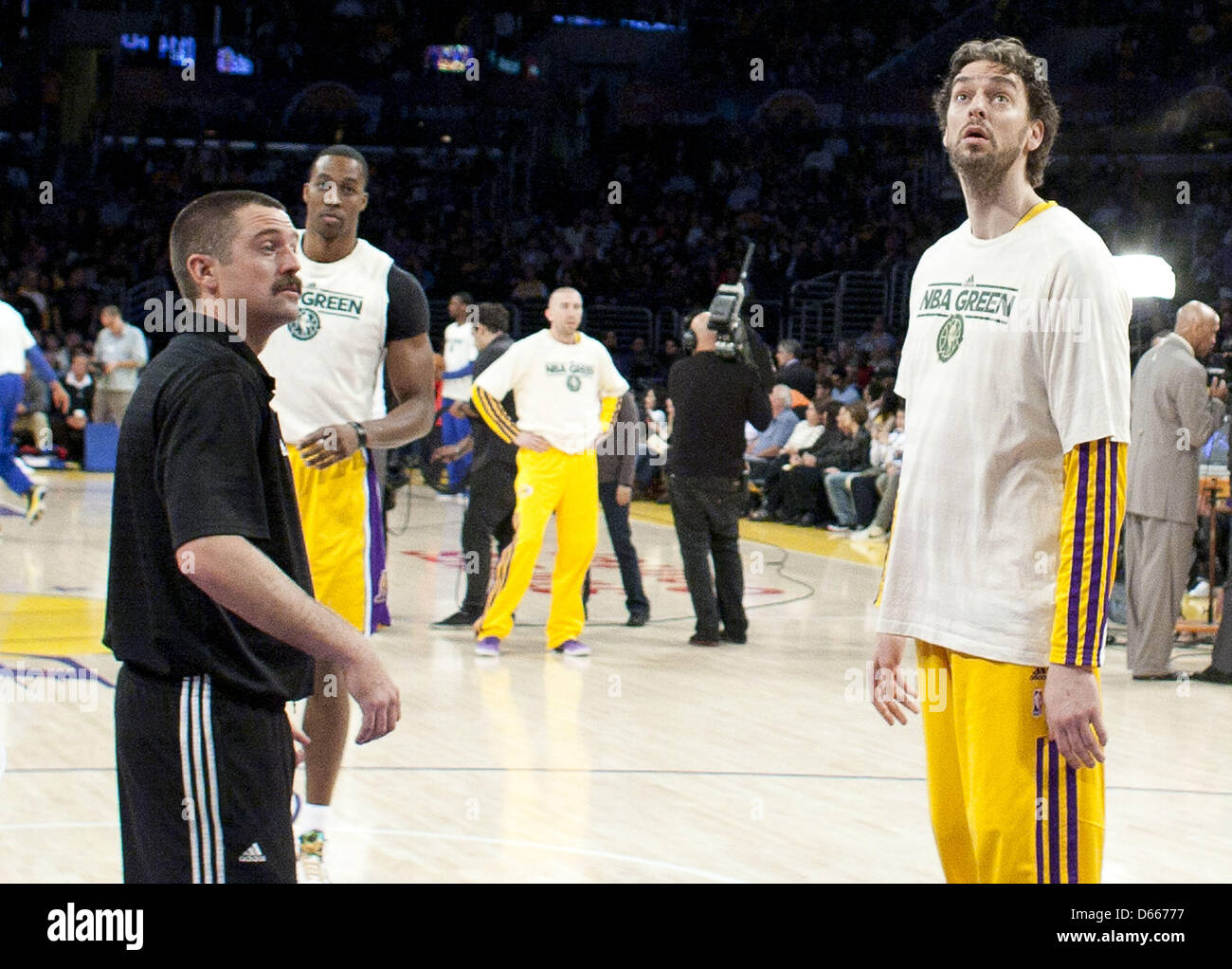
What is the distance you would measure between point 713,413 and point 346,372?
4.75m

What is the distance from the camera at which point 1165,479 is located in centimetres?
852

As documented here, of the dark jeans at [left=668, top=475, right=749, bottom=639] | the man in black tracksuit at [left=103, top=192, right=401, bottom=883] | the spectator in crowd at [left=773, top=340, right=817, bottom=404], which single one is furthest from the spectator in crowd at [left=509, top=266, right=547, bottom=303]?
the man in black tracksuit at [left=103, top=192, right=401, bottom=883]

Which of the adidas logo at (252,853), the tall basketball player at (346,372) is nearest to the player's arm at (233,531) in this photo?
the adidas logo at (252,853)

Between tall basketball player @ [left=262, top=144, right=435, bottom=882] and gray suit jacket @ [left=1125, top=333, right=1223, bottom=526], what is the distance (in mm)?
4684

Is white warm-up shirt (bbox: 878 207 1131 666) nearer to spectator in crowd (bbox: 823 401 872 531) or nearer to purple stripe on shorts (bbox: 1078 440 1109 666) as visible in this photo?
purple stripe on shorts (bbox: 1078 440 1109 666)

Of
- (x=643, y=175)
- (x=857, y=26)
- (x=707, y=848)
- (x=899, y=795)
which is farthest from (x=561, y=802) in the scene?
(x=857, y=26)

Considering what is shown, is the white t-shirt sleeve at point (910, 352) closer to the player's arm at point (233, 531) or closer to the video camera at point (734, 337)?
the player's arm at point (233, 531)

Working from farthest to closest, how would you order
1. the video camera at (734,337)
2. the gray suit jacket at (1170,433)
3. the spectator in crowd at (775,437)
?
the spectator in crowd at (775,437) < the video camera at (734,337) < the gray suit jacket at (1170,433)

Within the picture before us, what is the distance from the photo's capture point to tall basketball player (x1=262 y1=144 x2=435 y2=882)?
502 centimetres

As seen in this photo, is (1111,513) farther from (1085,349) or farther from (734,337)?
(734,337)

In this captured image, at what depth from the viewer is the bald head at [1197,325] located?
859 cm

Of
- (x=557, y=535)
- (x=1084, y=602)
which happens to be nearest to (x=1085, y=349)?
(x=1084, y=602)

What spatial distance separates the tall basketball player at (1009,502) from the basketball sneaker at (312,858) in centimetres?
202
